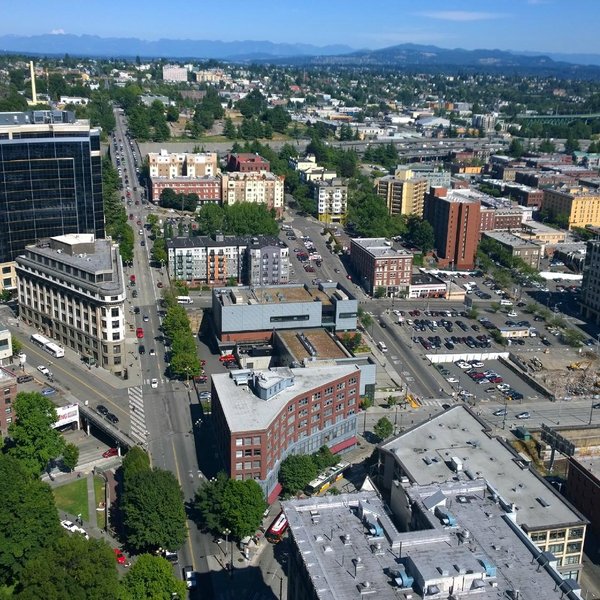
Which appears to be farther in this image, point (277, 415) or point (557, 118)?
point (557, 118)

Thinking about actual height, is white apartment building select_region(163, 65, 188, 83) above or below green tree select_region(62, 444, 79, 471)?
above

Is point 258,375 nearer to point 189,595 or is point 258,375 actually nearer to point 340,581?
point 189,595

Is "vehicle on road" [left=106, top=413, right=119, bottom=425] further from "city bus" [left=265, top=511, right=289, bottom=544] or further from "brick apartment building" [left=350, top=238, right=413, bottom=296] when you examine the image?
"brick apartment building" [left=350, top=238, right=413, bottom=296]

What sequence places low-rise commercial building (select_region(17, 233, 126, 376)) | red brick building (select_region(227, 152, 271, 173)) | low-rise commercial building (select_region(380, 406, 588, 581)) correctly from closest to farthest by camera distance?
1. low-rise commercial building (select_region(380, 406, 588, 581))
2. low-rise commercial building (select_region(17, 233, 126, 376))
3. red brick building (select_region(227, 152, 271, 173))

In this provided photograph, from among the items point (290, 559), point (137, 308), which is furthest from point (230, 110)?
point (290, 559)

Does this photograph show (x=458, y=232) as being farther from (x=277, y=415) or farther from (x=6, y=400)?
(x=6, y=400)

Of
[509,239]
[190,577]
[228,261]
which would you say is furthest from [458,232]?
[190,577]

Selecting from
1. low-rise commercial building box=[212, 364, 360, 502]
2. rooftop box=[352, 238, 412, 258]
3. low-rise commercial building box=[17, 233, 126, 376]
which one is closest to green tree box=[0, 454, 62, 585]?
low-rise commercial building box=[212, 364, 360, 502]
